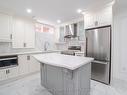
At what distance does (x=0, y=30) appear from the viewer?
121 inches

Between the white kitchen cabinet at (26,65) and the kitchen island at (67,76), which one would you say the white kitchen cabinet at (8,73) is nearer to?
the white kitchen cabinet at (26,65)

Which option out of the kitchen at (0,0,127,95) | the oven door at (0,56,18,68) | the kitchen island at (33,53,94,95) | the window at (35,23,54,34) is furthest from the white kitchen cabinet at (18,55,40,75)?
the window at (35,23,54,34)

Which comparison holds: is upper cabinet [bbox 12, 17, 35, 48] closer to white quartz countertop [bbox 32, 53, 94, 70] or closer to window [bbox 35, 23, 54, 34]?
window [bbox 35, 23, 54, 34]

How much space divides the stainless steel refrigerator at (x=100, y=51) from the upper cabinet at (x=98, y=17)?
163 mm

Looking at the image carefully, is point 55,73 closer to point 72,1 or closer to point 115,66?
point 72,1

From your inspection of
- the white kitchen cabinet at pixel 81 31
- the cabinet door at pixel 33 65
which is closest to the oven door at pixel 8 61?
the cabinet door at pixel 33 65

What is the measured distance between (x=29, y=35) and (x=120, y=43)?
387 centimetres

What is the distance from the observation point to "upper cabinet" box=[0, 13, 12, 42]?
3.10 metres

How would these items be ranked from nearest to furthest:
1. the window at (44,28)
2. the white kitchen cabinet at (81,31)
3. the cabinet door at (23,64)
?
the cabinet door at (23,64) < the white kitchen cabinet at (81,31) < the window at (44,28)

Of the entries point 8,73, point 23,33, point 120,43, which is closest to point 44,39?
point 23,33

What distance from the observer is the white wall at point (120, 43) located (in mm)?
3053

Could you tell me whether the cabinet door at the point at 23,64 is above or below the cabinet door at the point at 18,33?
below

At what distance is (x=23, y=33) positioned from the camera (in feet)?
12.7

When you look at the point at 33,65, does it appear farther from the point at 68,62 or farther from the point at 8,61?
the point at 68,62
